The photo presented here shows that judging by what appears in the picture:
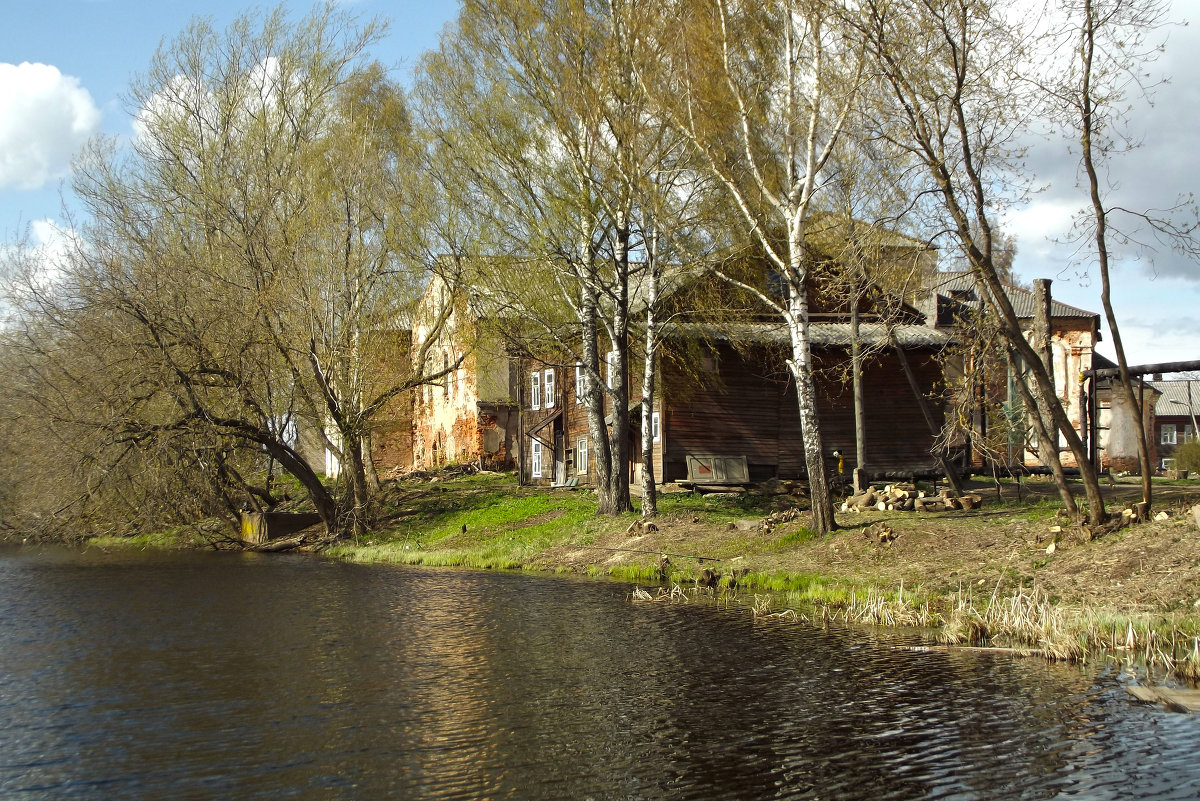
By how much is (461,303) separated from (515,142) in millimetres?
8105

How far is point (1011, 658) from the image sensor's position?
1207 centimetres

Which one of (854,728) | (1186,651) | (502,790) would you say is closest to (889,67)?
(1186,651)

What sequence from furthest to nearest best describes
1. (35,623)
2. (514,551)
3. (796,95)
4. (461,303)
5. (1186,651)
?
(461,303) < (514,551) < (796,95) < (35,623) < (1186,651)

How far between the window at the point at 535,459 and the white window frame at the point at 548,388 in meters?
1.58

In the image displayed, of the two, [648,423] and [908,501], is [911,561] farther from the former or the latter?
[648,423]

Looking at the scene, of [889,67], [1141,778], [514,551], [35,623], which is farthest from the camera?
[514,551]

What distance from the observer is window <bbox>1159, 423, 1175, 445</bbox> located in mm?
71875

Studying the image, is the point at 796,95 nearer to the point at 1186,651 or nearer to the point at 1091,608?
the point at 1091,608

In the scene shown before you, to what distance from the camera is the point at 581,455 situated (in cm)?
3775

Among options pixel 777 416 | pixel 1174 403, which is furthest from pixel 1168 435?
pixel 777 416

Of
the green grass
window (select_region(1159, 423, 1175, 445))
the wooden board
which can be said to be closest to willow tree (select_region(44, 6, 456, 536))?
the green grass

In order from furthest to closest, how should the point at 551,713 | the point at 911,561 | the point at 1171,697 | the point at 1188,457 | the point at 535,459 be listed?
1. the point at 1188,457
2. the point at 535,459
3. the point at 911,561
4. the point at 551,713
5. the point at 1171,697

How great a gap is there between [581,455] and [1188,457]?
27.1 m

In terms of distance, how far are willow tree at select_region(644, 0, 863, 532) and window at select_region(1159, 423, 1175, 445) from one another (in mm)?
61254
